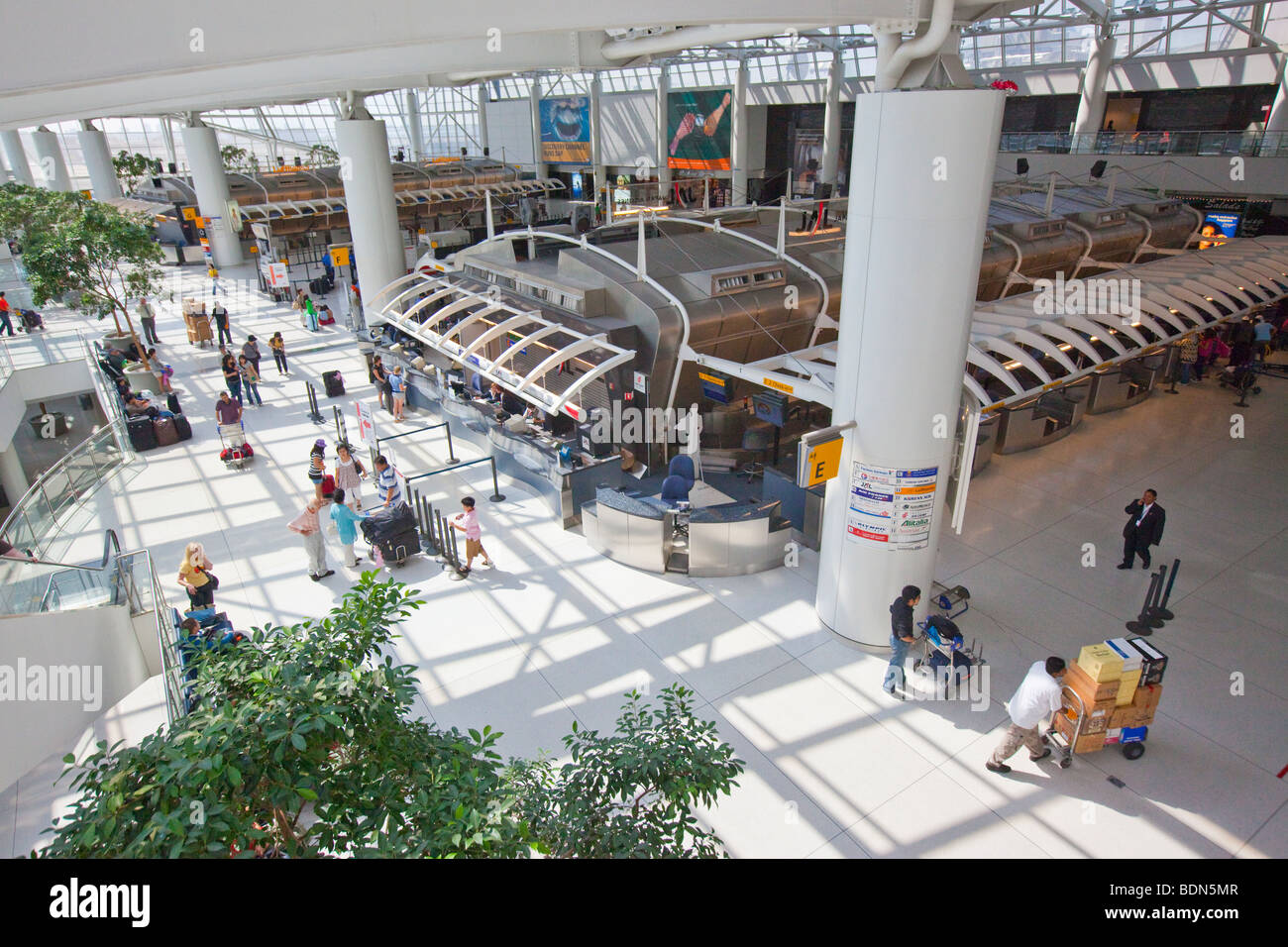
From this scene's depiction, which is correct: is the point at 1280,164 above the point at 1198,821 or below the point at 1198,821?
above

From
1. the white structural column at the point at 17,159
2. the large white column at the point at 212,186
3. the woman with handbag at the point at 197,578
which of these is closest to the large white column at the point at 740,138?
the large white column at the point at 212,186

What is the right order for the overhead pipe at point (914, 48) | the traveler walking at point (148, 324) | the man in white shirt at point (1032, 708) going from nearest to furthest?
the overhead pipe at point (914, 48)
the man in white shirt at point (1032, 708)
the traveler walking at point (148, 324)

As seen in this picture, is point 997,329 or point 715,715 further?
point 997,329

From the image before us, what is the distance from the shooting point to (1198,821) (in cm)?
675

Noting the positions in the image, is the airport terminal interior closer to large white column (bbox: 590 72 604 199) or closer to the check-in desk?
the check-in desk

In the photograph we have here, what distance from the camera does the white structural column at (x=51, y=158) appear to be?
129 ft

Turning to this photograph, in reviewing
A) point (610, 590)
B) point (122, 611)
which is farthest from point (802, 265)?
point (122, 611)

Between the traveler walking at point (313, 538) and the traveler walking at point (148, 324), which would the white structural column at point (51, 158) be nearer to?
the traveler walking at point (148, 324)

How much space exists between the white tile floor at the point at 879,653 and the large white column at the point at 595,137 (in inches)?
1470

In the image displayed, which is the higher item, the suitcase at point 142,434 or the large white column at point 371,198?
the large white column at point 371,198

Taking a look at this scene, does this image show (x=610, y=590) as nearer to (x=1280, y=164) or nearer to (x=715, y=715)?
(x=715, y=715)

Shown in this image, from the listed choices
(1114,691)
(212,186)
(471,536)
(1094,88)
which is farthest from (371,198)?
(1094,88)

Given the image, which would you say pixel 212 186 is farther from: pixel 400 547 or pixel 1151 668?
pixel 1151 668
